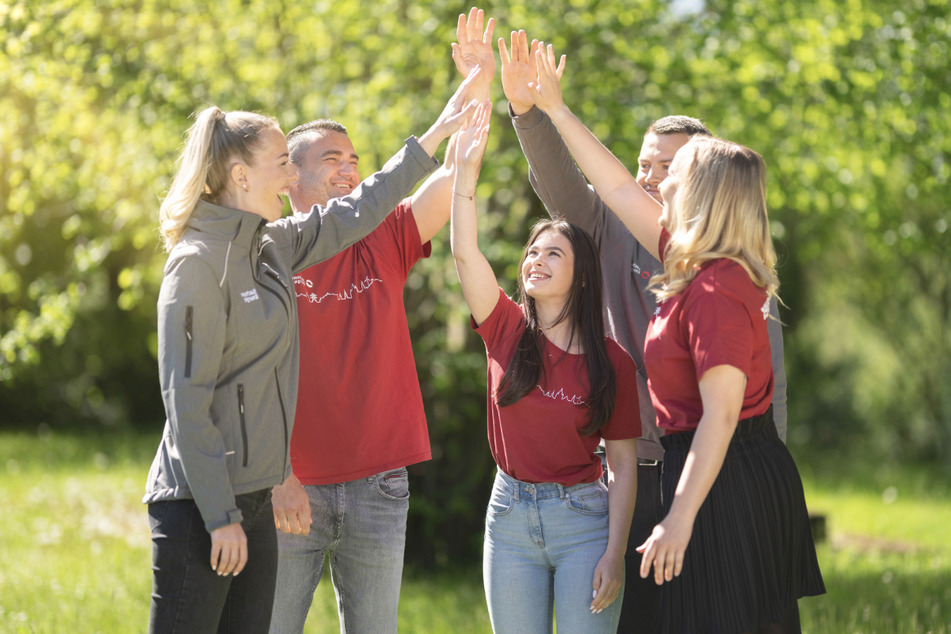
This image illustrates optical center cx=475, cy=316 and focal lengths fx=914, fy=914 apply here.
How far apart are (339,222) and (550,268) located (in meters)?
0.70

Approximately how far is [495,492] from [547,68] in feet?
4.65

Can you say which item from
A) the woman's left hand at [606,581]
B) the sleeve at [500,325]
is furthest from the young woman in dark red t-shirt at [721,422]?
the sleeve at [500,325]

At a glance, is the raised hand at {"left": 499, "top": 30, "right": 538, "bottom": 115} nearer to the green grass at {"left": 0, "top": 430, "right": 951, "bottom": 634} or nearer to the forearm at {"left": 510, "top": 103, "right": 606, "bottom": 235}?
the forearm at {"left": 510, "top": 103, "right": 606, "bottom": 235}

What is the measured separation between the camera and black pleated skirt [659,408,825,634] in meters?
2.42

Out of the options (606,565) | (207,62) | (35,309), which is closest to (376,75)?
(207,62)

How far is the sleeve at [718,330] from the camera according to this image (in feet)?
7.62

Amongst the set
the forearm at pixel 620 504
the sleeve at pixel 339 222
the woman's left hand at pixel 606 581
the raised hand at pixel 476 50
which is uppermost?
the raised hand at pixel 476 50

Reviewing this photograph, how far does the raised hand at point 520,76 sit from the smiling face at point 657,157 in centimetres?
46

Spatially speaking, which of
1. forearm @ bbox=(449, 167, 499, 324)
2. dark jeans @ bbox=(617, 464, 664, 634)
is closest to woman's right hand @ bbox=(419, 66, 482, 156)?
forearm @ bbox=(449, 167, 499, 324)

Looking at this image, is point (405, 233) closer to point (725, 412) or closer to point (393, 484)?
point (393, 484)

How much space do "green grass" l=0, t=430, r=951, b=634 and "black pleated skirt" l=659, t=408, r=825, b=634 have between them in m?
2.86

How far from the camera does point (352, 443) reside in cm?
294

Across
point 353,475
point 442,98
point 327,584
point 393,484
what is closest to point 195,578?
point 353,475

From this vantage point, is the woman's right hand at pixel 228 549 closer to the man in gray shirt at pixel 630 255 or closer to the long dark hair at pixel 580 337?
the long dark hair at pixel 580 337
